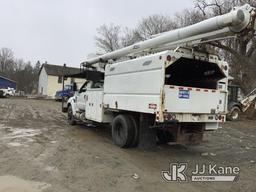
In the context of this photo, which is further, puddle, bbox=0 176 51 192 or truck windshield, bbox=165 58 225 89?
truck windshield, bbox=165 58 225 89

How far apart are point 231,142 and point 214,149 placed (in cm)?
206

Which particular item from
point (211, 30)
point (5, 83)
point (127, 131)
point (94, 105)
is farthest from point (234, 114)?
point (5, 83)

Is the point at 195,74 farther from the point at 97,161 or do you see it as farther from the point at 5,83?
the point at 5,83

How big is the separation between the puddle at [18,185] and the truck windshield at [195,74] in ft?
15.7

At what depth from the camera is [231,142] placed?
1281 cm

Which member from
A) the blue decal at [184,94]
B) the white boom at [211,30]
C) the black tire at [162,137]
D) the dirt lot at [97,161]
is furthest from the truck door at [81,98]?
the blue decal at [184,94]

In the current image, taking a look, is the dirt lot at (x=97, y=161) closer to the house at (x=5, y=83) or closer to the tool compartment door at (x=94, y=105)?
the tool compartment door at (x=94, y=105)

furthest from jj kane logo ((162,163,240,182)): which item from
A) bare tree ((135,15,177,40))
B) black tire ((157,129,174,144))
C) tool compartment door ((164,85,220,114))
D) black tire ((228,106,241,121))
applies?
bare tree ((135,15,177,40))

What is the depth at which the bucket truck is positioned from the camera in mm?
8664

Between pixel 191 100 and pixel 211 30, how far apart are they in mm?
1962

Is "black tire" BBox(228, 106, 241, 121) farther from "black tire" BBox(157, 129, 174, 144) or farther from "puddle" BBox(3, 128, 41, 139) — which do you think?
"puddle" BBox(3, 128, 41, 139)

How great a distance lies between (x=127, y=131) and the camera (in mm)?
10273

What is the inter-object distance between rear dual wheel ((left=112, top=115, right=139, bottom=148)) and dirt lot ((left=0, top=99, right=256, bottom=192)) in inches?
11.9

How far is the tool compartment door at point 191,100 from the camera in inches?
348
